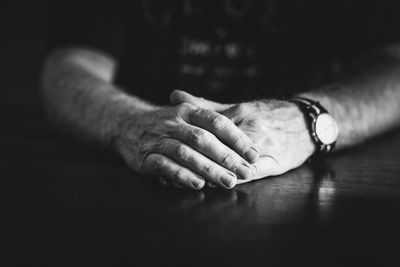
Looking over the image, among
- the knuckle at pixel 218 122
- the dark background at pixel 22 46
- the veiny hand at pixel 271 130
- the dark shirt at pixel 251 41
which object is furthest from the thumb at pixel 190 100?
the dark background at pixel 22 46

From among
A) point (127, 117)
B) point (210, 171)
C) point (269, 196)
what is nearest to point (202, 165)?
point (210, 171)

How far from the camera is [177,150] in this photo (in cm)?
86

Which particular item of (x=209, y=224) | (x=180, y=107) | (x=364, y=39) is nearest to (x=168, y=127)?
(x=180, y=107)

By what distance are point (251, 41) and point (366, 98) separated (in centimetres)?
46

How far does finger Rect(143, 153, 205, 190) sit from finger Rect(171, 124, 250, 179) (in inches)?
1.9

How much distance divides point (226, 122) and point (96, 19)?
1.08m

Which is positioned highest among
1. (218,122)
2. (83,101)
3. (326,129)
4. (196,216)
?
(83,101)

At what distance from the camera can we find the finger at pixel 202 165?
2.70 ft

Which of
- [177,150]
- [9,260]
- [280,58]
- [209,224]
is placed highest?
[280,58]

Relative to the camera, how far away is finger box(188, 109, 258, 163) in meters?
0.85

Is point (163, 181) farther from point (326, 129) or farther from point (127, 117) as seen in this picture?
point (326, 129)

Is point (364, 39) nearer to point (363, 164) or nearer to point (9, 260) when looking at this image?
point (363, 164)

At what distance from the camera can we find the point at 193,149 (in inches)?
34.0

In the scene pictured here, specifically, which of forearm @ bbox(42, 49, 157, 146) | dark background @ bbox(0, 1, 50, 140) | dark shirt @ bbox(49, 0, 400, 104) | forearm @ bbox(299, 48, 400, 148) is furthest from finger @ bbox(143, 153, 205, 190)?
dark background @ bbox(0, 1, 50, 140)
